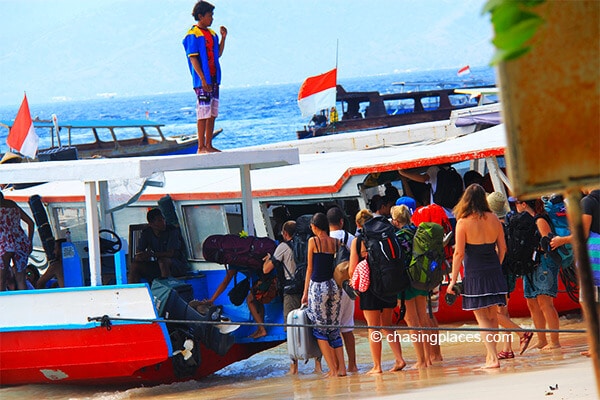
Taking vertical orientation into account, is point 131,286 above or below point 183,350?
above

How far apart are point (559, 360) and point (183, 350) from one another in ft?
12.1

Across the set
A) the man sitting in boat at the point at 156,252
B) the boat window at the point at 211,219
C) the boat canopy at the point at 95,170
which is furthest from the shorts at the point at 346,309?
the boat window at the point at 211,219

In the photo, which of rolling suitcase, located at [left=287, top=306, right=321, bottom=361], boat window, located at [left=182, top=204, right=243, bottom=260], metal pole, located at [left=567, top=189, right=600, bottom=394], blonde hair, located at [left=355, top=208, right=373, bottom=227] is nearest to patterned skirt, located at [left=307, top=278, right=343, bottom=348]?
rolling suitcase, located at [left=287, top=306, right=321, bottom=361]

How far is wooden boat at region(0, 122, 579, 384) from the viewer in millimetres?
10375

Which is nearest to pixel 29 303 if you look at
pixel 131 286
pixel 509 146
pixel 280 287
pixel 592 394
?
pixel 131 286

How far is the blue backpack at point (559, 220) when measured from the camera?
10.1 meters

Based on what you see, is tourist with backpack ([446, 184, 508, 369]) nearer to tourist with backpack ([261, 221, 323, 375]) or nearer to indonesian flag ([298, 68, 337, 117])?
tourist with backpack ([261, 221, 323, 375])

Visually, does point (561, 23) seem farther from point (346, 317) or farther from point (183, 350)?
point (183, 350)

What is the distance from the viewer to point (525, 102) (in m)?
2.30

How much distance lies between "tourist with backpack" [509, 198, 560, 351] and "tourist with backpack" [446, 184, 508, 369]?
0.82 meters

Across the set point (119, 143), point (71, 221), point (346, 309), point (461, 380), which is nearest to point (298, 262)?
point (346, 309)

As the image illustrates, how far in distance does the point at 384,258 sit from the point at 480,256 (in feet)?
2.77

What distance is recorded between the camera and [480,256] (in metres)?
9.23

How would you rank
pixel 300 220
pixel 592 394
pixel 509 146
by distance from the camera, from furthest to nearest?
pixel 300 220
pixel 592 394
pixel 509 146
